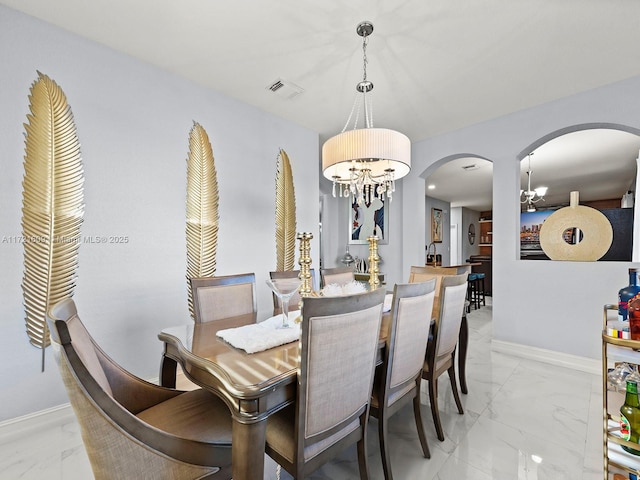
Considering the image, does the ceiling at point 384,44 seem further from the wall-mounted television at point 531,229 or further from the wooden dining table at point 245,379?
the wall-mounted television at point 531,229

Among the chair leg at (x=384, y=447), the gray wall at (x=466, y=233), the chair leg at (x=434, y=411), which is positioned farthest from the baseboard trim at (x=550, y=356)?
the gray wall at (x=466, y=233)

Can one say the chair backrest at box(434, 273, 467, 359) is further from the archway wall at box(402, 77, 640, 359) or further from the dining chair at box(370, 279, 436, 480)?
the archway wall at box(402, 77, 640, 359)

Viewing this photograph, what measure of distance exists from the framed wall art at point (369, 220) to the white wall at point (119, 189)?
2.63 meters

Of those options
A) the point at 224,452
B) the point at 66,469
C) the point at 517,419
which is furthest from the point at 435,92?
the point at 66,469

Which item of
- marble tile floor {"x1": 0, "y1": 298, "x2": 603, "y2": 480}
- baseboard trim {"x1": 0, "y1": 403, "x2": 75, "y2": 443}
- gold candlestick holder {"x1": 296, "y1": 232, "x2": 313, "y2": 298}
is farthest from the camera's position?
baseboard trim {"x1": 0, "y1": 403, "x2": 75, "y2": 443}

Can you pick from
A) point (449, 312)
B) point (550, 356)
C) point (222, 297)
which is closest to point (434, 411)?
point (449, 312)

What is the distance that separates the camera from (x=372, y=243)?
6.86ft

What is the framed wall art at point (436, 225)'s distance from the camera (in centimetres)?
737

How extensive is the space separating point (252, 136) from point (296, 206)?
970 mm

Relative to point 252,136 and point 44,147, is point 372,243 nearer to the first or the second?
point 252,136

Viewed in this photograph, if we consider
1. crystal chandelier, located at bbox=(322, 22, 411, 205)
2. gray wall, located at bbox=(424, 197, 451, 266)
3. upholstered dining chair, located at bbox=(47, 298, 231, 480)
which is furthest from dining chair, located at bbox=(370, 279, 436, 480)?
gray wall, located at bbox=(424, 197, 451, 266)

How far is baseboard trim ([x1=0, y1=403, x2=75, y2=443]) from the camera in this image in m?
1.82

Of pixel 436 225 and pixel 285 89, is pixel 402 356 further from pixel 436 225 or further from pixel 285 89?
pixel 436 225

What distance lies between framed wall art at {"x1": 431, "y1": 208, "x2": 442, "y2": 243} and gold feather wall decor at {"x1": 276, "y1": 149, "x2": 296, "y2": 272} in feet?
15.8
